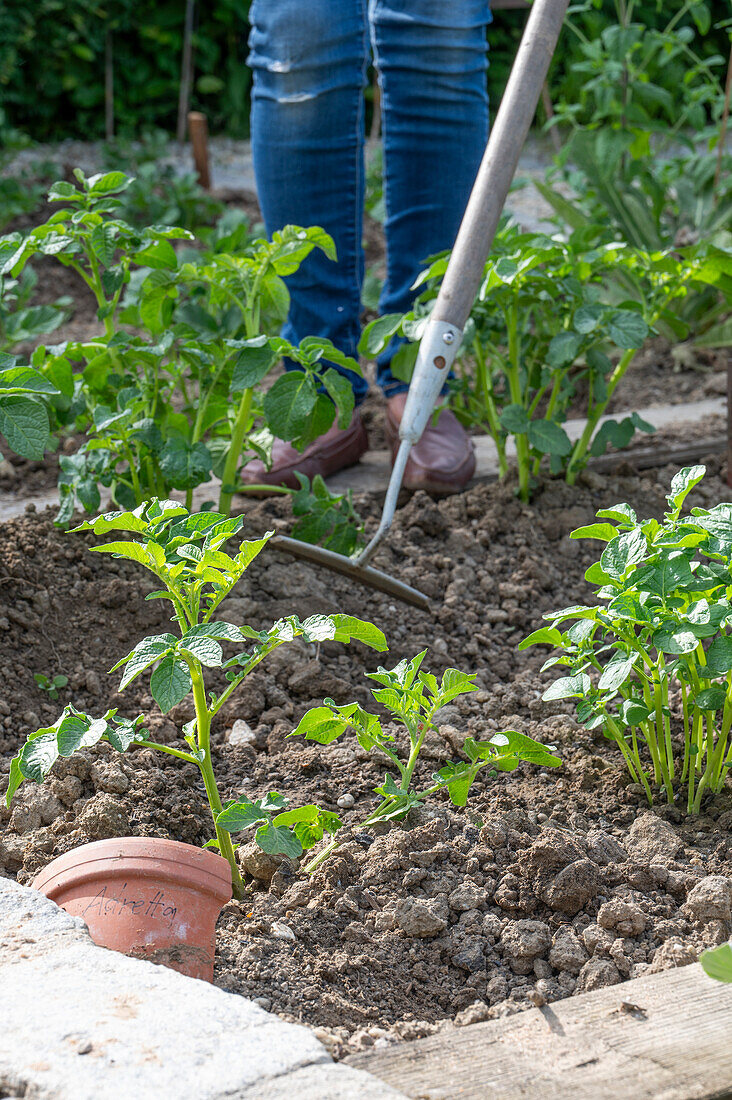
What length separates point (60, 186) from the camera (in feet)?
5.96

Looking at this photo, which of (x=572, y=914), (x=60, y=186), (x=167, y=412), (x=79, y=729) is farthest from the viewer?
(x=167, y=412)

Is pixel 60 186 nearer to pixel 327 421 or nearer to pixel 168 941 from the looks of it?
pixel 327 421

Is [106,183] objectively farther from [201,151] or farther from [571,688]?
[201,151]

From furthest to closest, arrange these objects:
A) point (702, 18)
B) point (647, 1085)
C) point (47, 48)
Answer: point (47, 48), point (702, 18), point (647, 1085)

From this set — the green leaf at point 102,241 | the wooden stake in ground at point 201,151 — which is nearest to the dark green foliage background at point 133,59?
the wooden stake in ground at point 201,151

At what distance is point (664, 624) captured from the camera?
1.19 metres

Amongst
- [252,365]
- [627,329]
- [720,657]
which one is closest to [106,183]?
[252,365]

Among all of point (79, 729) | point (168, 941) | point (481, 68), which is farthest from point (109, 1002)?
point (481, 68)

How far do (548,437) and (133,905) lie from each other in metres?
1.30

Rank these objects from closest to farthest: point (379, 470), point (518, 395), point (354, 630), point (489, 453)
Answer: point (354, 630), point (518, 395), point (379, 470), point (489, 453)

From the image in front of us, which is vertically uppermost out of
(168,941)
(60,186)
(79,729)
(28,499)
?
(60,186)

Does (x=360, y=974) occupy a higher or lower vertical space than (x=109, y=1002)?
lower

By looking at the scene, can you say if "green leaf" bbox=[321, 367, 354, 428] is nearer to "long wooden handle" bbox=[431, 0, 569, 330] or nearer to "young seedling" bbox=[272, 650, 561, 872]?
"long wooden handle" bbox=[431, 0, 569, 330]

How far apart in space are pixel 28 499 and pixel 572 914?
168 centimetres
